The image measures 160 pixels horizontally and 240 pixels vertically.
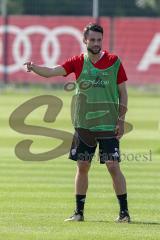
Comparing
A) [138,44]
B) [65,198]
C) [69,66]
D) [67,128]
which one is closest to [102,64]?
[69,66]

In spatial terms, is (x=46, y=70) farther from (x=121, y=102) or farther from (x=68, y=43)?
(x=68, y=43)

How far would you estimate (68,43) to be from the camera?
50781mm

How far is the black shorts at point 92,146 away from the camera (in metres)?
12.3

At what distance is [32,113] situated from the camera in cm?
3434

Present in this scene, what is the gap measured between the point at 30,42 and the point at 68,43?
6.08ft

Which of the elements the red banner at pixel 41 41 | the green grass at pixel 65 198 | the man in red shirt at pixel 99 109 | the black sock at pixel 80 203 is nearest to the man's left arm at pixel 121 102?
the man in red shirt at pixel 99 109

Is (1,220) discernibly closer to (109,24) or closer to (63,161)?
(63,161)

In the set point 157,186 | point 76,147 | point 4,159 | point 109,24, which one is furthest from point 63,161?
point 109,24

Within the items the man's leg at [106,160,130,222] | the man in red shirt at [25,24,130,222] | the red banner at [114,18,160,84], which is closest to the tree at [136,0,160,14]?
the red banner at [114,18,160,84]

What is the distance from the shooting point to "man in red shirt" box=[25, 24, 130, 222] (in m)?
12.3

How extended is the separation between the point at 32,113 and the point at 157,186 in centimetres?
1878

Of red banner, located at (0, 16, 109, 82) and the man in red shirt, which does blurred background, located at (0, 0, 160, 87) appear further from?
the man in red shirt

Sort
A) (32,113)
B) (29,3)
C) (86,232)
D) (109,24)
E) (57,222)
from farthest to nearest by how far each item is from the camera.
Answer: (29,3) → (109,24) → (32,113) → (57,222) → (86,232)

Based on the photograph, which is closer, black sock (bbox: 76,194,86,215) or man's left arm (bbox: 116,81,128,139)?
man's left arm (bbox: 116,81,128,139)
